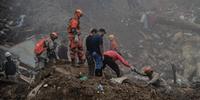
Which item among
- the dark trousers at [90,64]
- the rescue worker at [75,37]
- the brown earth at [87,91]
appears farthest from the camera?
the rescue worker at [75,37]

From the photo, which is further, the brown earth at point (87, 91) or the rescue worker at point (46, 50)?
the rescue worker at point (46, 50)

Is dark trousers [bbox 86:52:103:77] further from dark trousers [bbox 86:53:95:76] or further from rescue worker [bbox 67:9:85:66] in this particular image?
rescue worker [bbox 67:9:85:66]

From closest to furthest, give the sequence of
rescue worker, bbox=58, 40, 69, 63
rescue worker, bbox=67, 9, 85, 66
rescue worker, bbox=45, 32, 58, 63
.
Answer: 1. rescue worker, bbox=67, 9, 85, 66
2. rescue worker, bbox=45, 32, 58, 63
3. rescue worker, bbox=58, 40, 69, 63

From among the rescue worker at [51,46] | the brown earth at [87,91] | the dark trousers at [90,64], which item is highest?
the rescue worker at [51,46]

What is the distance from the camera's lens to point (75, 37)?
11164mm

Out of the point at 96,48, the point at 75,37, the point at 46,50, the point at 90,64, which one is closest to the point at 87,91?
the point at 96,48

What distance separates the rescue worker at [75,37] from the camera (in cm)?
1107

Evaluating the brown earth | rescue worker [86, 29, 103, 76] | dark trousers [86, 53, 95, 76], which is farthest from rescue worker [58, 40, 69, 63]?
the brown earth

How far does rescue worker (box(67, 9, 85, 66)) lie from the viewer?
11.1 meters

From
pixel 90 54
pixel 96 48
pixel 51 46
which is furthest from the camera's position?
pixel 51 46

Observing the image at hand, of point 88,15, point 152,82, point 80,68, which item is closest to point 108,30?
point 88,15

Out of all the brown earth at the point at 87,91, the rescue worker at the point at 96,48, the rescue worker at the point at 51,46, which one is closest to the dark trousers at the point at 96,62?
the rescue worker at the point at 96,48

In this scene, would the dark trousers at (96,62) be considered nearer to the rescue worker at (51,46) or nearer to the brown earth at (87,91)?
the brown earth at (87,91)

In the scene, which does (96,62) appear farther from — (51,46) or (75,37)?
(51,46)
